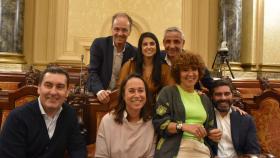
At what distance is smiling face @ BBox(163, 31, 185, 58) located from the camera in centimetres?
302

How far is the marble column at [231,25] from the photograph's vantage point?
23.7 ft

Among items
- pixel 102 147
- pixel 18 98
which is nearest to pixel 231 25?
pixel 18 98

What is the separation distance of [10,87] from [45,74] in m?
3.89

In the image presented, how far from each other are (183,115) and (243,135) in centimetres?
69

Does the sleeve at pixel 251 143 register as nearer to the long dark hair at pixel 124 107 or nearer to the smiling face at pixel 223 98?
the smiling face at pixel 223 98

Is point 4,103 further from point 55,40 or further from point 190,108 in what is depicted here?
point 55,40

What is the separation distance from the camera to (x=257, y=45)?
24.5 feet

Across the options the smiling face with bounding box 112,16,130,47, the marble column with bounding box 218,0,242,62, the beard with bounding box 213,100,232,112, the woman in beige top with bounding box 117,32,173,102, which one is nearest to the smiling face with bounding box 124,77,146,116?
the woman in beige top with bounding box 117,32,173,102

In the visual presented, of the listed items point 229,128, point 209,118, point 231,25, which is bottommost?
point 229,128

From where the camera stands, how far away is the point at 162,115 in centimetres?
253

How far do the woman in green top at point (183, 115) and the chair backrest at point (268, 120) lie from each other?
114 centimetres

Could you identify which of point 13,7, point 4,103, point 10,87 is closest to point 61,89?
point 4,103

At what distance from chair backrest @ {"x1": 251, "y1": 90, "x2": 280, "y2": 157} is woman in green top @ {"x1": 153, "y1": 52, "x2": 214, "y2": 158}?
1.14 m

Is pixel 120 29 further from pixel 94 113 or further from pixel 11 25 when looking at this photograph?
pixel 11 25
